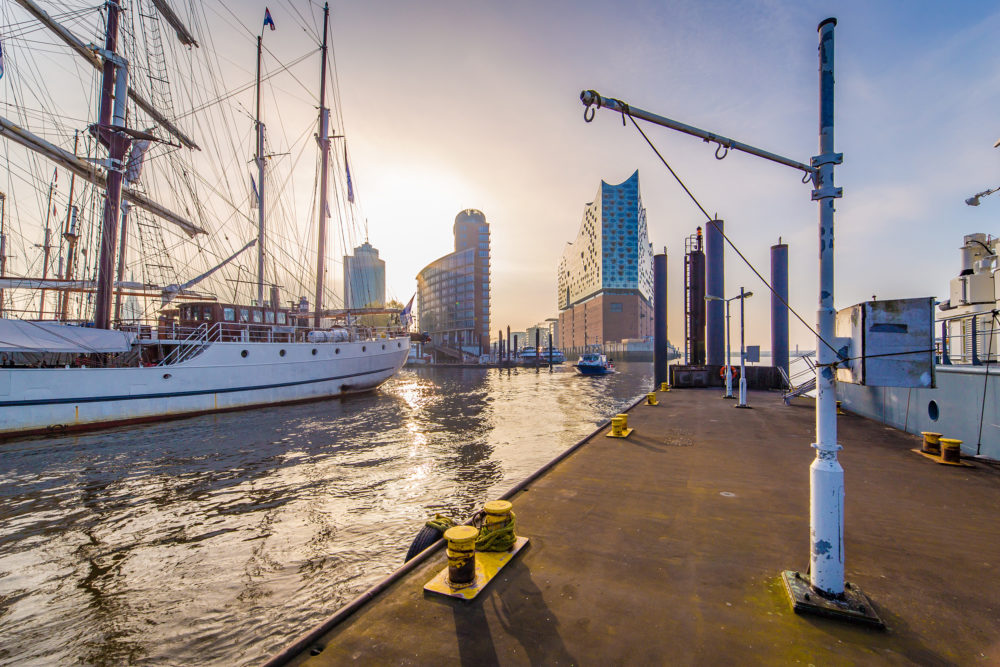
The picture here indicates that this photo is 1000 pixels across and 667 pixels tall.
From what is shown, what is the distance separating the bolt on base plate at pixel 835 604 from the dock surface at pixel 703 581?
0.25 ft

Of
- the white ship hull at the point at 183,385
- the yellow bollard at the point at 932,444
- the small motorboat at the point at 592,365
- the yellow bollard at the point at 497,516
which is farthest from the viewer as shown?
the small motorboat at the point at 592,365

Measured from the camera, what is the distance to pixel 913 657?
10.1 ft

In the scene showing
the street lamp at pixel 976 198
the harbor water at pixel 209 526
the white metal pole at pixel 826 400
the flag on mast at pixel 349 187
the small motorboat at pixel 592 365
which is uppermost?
the flag on mast at pixel 349 187

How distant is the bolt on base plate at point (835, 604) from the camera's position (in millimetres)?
3422

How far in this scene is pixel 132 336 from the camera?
72.3ft

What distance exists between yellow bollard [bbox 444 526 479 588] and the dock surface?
208 mm

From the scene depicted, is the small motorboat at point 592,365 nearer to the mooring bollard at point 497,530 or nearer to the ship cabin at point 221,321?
the ship cabin at point 221,321

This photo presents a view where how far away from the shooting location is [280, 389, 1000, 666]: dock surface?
319 cm

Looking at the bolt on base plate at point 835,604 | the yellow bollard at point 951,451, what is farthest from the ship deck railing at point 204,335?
the yellow bollard at point 951,451

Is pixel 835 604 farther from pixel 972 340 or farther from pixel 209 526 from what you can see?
pixel 972 340

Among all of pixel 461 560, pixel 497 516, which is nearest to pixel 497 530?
pixel 497 516

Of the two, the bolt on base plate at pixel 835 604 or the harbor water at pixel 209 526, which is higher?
the bolt on base plate at pixel 835 604

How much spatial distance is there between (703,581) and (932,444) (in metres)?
9.35

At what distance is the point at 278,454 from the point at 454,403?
58.6ft
